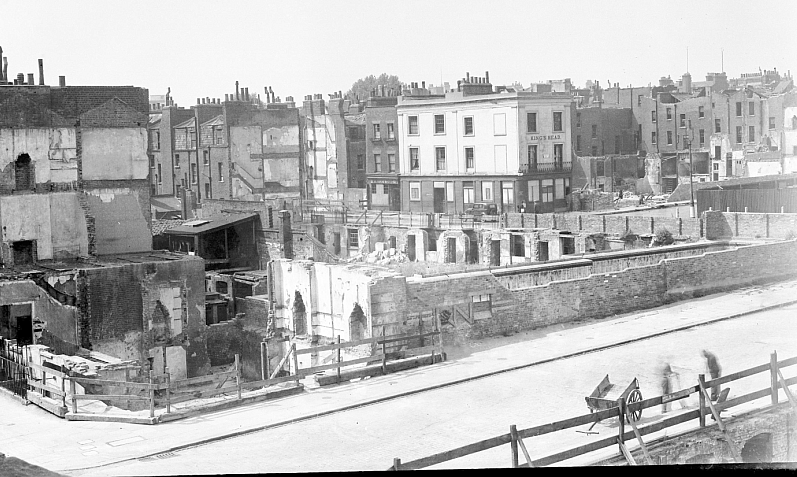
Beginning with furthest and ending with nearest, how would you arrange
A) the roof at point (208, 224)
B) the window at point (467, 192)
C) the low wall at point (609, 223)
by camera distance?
the window at point (467, 192) < the roof at point (208, 224) < the low wall at point (609, 223)

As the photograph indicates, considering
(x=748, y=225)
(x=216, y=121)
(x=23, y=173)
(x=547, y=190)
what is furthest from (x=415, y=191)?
(x=23, y=173)

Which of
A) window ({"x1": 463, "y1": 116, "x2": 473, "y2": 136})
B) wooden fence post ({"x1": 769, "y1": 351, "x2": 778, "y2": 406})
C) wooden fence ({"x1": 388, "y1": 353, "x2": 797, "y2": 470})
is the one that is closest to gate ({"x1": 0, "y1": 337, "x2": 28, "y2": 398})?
wooden fence ({"x1": 388, "y1": 353, "x2": 797, "y2": 470})

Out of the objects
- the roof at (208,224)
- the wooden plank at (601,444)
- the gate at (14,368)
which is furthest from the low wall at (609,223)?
the gate at (14,368)

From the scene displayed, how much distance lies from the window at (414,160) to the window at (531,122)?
22.8 feet

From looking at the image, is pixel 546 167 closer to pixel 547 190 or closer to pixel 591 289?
pixel 547 190

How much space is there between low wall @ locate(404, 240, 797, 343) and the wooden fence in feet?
23.0

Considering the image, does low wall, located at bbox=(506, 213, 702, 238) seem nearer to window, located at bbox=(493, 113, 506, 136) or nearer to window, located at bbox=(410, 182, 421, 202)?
window, located at bbox=(493, 113, 506, 136)

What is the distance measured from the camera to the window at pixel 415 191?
170 ft

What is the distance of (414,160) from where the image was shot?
170ft

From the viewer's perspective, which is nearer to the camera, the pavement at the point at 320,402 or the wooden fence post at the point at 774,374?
the pavement at the point at 320,402

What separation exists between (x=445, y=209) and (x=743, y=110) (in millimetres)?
22336

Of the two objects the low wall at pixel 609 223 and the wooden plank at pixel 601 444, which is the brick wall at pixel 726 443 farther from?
the low wall at pixel 609 223

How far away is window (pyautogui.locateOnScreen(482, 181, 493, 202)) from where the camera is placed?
4788 cm

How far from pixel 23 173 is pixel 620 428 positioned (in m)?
21.9
